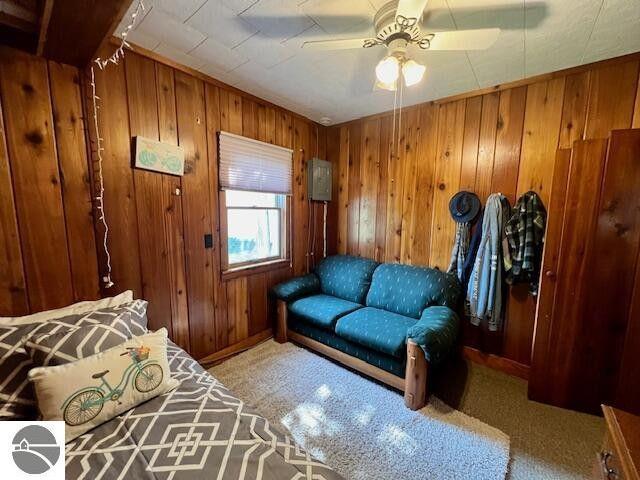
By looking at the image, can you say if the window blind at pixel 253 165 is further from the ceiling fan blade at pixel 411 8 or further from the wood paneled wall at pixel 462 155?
the ceiling fan blade at pixel 411 8

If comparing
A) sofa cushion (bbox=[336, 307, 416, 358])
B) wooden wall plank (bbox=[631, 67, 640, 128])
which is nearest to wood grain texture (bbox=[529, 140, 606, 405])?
wooden wall plank (bbox=[631, 67, 640, 128])

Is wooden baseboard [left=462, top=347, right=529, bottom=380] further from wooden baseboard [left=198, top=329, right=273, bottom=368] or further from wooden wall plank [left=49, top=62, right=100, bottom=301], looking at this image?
wooden wall plank [left=49, top=62, right=100, bottom=301]

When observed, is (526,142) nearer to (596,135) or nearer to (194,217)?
(596,135)

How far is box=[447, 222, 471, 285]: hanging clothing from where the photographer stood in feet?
7.84

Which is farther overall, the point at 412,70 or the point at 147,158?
the point at 147,158

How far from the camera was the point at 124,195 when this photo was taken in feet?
5.82

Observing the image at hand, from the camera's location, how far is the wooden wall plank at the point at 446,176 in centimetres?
248

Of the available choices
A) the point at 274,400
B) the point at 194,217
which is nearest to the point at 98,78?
the point at 194,217

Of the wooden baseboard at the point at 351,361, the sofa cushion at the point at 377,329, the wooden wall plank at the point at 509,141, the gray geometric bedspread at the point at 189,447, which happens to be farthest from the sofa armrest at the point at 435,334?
the wooden wall plank at the point at 509,141

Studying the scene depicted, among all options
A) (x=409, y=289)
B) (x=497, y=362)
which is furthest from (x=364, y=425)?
(x=497, y=362)

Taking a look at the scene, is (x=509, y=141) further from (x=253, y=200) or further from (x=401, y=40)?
(x=253, y=200)

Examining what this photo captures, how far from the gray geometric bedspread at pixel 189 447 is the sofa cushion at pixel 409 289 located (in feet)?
5.51

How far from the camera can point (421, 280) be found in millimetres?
2457

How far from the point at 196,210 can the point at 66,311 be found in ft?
3.39
